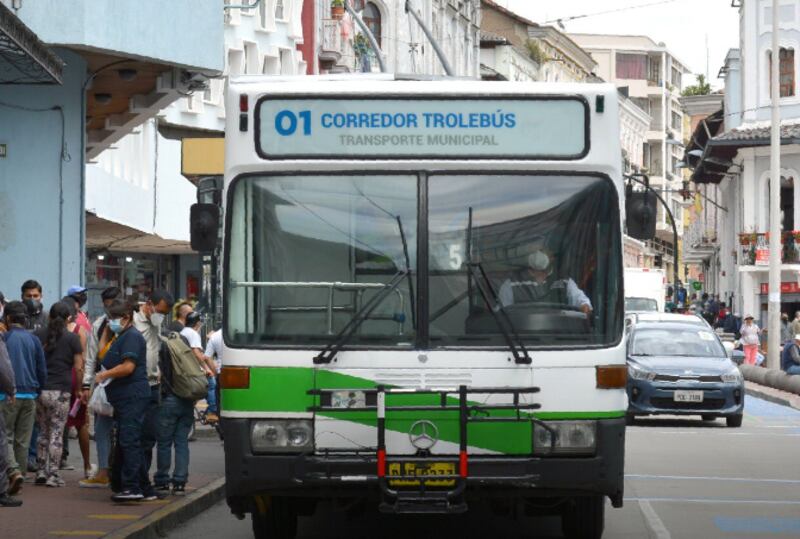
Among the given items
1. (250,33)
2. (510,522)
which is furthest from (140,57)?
(250,33)

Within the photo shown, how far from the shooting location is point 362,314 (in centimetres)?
1208

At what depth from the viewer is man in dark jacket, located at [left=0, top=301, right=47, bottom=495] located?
1590 cm

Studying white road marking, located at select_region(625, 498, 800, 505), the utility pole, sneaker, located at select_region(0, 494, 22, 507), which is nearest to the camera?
sneaker, located at select_region(0, 494, 22, 507)

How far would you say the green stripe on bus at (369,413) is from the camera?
11969mm

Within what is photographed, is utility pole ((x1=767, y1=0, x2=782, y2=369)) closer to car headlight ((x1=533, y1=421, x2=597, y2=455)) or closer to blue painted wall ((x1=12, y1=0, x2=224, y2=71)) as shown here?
blue painted wall ((x1=12, y1=0, x2=224, y2=71))

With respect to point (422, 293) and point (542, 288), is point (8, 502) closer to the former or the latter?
point (422, 293)

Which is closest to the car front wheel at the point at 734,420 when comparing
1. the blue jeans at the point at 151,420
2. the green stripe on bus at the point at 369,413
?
the blue jeans at the point at 151,420

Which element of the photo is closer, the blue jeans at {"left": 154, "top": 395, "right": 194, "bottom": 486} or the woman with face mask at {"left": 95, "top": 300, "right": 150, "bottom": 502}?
the woman with face mask at {"left": 95, "top": 300, "right": 150, "bottom": 502}

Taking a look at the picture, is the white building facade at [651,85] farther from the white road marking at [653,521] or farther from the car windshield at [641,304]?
the white road marking at [653,521]

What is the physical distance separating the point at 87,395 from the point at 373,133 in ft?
19.2

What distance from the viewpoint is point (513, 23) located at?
374 feet

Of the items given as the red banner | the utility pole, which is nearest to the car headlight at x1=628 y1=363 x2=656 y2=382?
the utility pole

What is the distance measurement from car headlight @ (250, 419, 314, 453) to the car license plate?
16.8 m

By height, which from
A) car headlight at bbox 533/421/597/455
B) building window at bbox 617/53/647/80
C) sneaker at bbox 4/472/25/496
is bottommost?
sneaker at bbox 4/472/25/496
